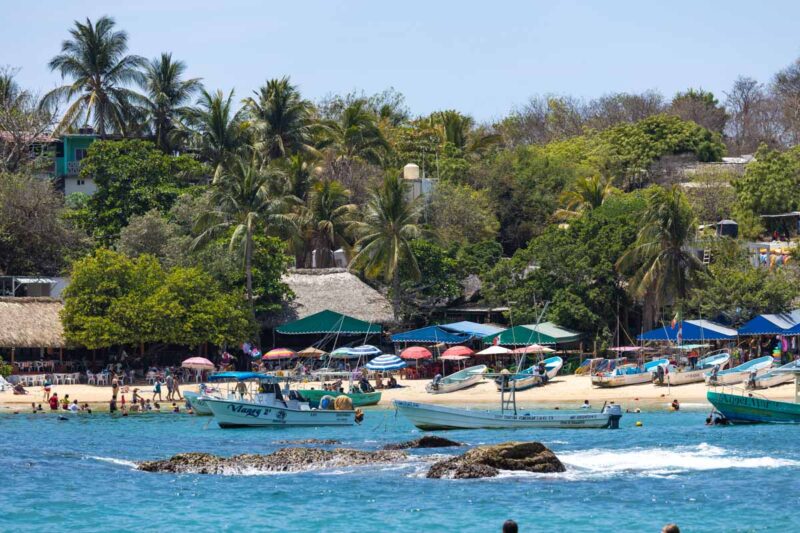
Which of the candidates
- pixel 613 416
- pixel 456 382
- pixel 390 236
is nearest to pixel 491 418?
pixel 613 416

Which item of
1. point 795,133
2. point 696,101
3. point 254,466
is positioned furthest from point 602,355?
point 696,101

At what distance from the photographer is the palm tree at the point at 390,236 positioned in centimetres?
6034

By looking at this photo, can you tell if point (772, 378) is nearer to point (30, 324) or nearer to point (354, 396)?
point (354, 396)

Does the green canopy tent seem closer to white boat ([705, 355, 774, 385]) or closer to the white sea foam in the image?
white boat ([705, 355, 774, 385])

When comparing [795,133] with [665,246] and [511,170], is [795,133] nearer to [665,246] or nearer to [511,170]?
[511,170]

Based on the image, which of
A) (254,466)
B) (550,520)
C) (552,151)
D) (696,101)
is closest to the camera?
(550,520)

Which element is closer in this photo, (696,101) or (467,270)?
(467,270)

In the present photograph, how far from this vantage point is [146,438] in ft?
131

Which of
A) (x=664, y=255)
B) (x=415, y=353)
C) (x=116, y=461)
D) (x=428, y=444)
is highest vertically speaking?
(x=664, y=255)

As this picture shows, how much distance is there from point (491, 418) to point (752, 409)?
831cm

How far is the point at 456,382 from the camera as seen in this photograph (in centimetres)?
5181

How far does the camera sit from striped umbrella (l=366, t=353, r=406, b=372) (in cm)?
5328

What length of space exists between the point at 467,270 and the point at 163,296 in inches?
639

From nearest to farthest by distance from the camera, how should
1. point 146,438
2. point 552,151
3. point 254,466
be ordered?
1. point 254,466
2. point 146,438
3. point 552,151
